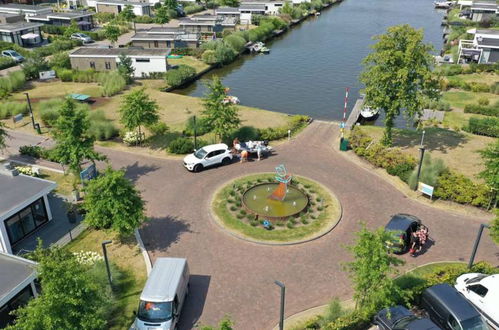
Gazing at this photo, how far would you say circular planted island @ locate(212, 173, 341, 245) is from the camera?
1016 inches

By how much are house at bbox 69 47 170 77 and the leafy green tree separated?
1800 inches

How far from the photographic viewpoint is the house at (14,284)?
19.0m

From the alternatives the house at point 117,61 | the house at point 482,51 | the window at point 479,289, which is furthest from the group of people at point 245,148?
the house at point 482,51

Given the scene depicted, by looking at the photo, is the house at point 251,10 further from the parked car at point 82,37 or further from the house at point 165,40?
the parked car at point 82,37

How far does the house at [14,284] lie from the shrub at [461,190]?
25.4 m

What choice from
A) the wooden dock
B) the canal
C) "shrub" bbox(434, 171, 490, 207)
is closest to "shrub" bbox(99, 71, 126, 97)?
the canal

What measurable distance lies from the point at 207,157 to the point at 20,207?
1354 cm

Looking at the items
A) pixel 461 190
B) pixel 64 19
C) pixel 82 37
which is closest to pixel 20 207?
pixel 461 190

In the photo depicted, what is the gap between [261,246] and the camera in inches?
973

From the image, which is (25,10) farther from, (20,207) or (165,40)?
(20,207)

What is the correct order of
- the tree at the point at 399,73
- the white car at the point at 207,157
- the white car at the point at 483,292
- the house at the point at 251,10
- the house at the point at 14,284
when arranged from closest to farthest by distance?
the house at the point at 14,284, the white car at the point at 483,292, the tree at the point at 399,73, the white car at the point at 207,157, the house at the point at 251,10

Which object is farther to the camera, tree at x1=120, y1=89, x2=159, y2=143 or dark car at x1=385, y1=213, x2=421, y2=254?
tree at x1=120, y1=89, x2=159, y2=143

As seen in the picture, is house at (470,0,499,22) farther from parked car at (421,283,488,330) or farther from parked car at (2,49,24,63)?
parked car at (421,283,488,330)

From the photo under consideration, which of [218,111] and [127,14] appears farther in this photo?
[127,14]
